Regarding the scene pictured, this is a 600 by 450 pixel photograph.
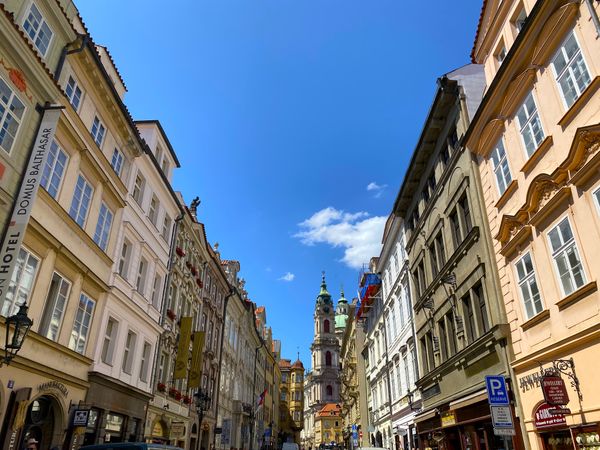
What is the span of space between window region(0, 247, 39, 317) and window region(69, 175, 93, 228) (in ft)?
9.25

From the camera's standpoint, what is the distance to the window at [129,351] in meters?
20.9

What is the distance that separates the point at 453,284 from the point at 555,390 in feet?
28.4

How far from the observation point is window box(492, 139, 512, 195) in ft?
51.5

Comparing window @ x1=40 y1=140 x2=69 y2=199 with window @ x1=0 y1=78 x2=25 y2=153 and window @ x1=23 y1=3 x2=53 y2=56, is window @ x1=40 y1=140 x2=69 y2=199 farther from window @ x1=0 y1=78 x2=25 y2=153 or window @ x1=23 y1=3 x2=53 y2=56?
window @ x1=23 y1=3 x2=53 y2=56

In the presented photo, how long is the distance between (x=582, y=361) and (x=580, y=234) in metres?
2.98

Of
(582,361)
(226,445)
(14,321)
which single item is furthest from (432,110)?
(226,445)

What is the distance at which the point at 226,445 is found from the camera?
38.3 meters

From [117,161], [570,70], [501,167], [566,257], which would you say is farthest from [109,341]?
[570,70]

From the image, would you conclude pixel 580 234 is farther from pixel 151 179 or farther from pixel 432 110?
pixel 151 179

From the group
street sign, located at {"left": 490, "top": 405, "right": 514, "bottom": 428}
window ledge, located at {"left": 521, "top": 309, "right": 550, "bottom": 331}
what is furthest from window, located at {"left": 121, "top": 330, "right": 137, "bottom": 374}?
window ledge, located at {"left": 521, "top": 309, "right": 550, "bottom": 331}

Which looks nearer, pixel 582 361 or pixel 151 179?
pixel 582 361

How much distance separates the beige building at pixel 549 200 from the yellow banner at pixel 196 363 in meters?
20.2

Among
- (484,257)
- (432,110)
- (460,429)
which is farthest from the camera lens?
(432,110)

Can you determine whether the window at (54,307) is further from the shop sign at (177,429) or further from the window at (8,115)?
the shop sign at (177,429)
